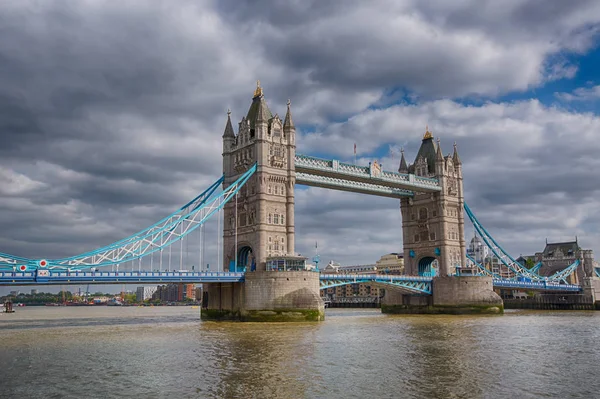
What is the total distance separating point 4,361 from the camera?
27.9 metres

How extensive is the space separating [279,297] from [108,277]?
15981 mm

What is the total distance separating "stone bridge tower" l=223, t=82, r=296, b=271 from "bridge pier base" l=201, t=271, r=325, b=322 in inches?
176

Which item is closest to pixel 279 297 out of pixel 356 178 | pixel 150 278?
pixel 150 278

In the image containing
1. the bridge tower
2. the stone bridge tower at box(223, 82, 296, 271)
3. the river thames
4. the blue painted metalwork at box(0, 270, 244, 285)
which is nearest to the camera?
the river thames

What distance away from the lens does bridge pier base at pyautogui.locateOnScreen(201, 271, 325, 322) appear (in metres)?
55.1

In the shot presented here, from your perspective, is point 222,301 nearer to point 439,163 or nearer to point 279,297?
point 279,297

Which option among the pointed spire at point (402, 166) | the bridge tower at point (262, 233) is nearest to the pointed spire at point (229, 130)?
the bridge tower at point (262, 233)

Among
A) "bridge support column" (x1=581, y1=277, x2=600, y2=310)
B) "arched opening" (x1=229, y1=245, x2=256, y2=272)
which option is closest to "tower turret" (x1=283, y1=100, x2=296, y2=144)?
"arched opening" (x1=229, y1=245, x2=256, y2=272)

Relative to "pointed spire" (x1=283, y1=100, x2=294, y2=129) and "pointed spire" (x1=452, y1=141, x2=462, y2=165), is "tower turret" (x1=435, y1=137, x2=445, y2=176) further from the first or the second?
"pointed spire" (x1=283, y1=100, x2=294, y2=129)

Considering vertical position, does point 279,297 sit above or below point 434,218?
below

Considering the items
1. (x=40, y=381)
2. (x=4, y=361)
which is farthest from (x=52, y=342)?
(x=40, y=381)

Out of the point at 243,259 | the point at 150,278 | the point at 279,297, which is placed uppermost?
the point at 243,259

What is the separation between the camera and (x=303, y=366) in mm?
25266

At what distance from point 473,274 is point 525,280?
22158 millimetres
